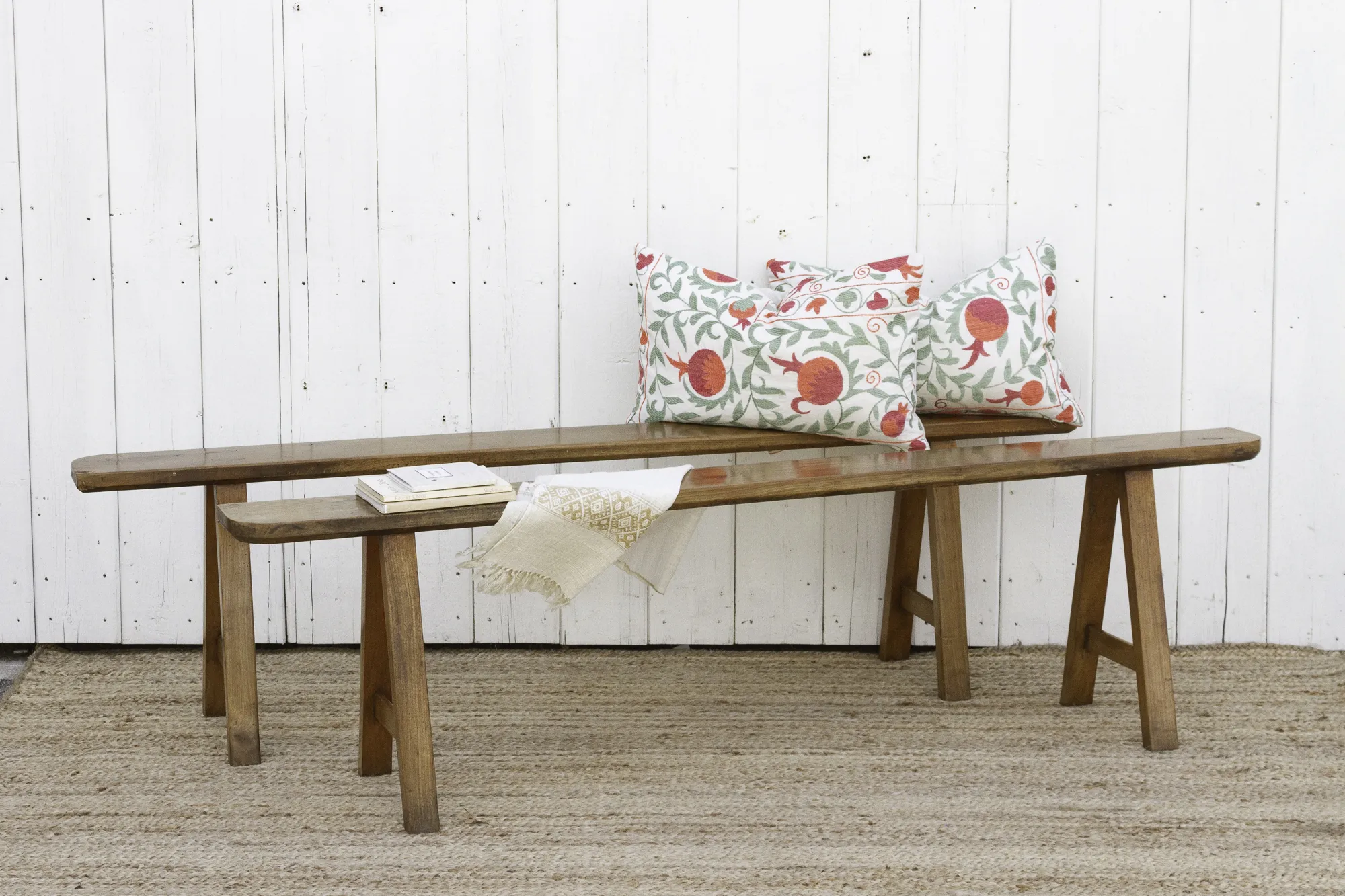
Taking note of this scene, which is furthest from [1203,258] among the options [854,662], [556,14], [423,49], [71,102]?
[71,102]

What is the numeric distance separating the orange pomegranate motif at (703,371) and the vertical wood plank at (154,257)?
1.09 m

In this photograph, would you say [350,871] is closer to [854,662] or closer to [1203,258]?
[854,662]

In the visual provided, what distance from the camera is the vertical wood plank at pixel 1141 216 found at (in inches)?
105

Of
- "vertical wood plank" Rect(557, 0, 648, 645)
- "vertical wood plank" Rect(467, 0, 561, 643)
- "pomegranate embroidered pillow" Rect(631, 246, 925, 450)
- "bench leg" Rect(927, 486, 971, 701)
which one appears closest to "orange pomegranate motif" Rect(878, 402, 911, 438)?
"pomegranate embroidered pillow" Rect(631, 246, 925, 450)

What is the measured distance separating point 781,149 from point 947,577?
987mm

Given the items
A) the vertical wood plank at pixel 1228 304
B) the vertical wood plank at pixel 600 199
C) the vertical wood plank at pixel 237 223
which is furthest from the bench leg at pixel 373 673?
Answer: the vertical wood plank at pixel 1228 304

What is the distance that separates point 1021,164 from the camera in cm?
270

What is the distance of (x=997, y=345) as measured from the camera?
2.47 metres

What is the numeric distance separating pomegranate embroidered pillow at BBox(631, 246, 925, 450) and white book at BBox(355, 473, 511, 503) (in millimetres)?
638

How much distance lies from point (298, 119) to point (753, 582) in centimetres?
143

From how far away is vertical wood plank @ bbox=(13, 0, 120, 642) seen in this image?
2.62 metres

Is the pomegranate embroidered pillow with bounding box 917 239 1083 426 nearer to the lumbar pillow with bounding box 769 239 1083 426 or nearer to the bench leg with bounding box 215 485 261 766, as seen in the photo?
the lumbar pillow with bounding box 769 239 1083 426

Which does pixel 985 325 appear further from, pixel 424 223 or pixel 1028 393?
pixel 424 223

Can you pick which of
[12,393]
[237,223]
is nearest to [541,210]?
[237,223]
